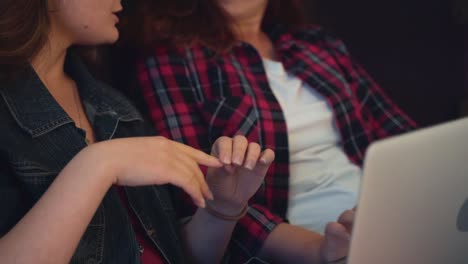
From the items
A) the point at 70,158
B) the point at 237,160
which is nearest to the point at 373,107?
the point at 237,160

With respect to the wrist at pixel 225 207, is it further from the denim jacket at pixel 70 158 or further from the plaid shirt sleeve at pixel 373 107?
the plaid shirt sleeve at pixel 373 107

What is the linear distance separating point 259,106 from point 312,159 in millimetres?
150

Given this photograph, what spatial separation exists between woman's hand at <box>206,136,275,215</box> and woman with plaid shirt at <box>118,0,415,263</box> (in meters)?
0.12

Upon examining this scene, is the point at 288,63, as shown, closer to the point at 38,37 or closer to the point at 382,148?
the point at 38,37

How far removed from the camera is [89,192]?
0.65 meters

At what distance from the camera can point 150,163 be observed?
2.24 ft

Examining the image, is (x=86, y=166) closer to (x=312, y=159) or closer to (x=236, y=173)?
(x=236, y=173)

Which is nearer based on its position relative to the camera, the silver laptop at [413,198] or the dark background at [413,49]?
the silver laptop at [413,198]

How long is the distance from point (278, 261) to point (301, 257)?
0.19ft

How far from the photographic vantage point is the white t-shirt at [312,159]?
1.08 meters

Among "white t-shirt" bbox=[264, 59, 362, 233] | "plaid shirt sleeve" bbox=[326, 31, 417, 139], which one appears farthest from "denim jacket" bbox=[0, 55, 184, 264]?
"plaid shirt sleeve" bbox=[326, 31, 417, 139]

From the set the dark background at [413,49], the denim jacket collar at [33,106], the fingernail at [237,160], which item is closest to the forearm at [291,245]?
the fingernail at [237,160]

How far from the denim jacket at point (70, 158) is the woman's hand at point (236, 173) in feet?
0.35

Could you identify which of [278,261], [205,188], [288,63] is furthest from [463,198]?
[288,63]
